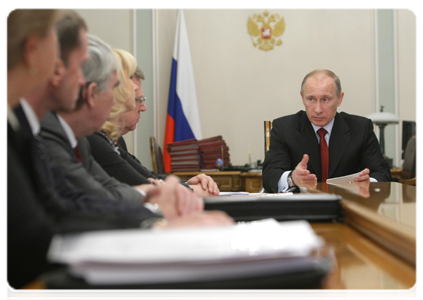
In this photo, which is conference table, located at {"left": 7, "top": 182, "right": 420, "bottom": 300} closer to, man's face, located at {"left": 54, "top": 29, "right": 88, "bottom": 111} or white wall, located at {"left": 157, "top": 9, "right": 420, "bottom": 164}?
man's face, located at {"left": 54, "top": 29, "right": 88, "bottom": 111}

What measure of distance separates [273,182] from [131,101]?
4.78ft

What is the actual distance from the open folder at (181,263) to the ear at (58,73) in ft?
1.27

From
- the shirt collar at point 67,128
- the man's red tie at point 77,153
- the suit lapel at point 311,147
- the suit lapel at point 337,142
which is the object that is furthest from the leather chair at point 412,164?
the shirt collar at point 67,128

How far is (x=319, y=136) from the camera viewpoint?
3182 mm

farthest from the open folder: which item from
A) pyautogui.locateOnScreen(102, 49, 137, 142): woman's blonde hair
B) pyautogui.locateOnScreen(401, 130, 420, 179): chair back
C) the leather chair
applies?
pyautogui.locateOnScreen(401, 130, 420, 179): chair back

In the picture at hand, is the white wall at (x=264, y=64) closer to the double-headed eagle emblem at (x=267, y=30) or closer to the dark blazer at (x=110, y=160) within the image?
the double-headed eagle emblem at (x=267, y=30)

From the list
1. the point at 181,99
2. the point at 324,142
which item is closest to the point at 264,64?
the point at 181,99

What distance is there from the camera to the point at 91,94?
1.13 m

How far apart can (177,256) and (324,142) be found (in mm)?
2750

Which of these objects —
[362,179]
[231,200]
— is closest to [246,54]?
[362,179]

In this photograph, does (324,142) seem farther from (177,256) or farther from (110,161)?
(177,256)

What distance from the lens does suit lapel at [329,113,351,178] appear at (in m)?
3.05
